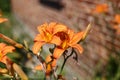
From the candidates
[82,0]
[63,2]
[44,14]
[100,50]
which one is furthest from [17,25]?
[100,50]

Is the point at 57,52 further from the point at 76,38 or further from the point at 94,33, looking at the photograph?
the point at 94,33

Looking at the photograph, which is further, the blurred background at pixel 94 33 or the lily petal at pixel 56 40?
the blurred background at pixel 94 33

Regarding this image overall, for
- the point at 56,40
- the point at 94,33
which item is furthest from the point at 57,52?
the point at 94,33

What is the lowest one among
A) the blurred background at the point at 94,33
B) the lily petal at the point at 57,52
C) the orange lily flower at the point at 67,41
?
the blurred background at the point at 94,33

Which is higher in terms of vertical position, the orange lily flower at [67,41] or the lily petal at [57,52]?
the orange lily flower at [67,41]

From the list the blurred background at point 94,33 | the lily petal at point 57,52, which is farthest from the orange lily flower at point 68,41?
the blurred background at point 94,33

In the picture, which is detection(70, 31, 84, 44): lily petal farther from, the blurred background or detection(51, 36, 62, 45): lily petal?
the blurred background

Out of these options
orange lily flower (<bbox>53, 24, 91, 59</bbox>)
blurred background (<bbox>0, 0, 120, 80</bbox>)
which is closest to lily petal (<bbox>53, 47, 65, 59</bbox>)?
orange lily flower (<bbox>53, 24, 91, 59</bbox>)

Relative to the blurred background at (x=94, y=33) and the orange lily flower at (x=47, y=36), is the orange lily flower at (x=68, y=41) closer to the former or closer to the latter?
the orange lily flower at (x=47, y=36)
